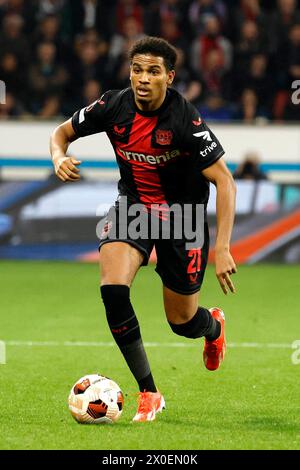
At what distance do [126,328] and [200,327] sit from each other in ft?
2.79

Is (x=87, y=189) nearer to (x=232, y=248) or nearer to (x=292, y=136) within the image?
(x=232, y=248)

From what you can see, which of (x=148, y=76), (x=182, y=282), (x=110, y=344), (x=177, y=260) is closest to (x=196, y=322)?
(x=182, y=282)

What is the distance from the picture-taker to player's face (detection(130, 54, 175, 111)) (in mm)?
6176

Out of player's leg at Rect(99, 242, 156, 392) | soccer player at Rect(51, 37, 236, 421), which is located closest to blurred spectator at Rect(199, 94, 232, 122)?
soccer player at Rect(51, 37, 236, 421)

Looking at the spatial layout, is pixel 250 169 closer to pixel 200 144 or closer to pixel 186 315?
pixel 186 315

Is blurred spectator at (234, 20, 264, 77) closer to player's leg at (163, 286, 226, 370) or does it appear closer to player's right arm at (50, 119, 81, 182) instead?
player's leg at (163, 286, 226, 370)

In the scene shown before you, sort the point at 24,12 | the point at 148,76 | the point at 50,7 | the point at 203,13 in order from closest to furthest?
the point at 148,76 → the point at 203,13 → the point at 24,12 → the point at 50,7

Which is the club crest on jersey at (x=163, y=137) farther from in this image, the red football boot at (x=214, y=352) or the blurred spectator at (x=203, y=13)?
the blurred spectator at (x=203, y=13)

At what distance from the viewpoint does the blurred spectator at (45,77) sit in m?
16.8

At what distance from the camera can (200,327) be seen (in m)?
6.89

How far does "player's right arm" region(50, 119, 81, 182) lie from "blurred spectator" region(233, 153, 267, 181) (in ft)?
28.6

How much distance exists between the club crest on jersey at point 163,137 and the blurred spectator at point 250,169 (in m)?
8.96

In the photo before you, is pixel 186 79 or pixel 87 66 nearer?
pixel 186 79
